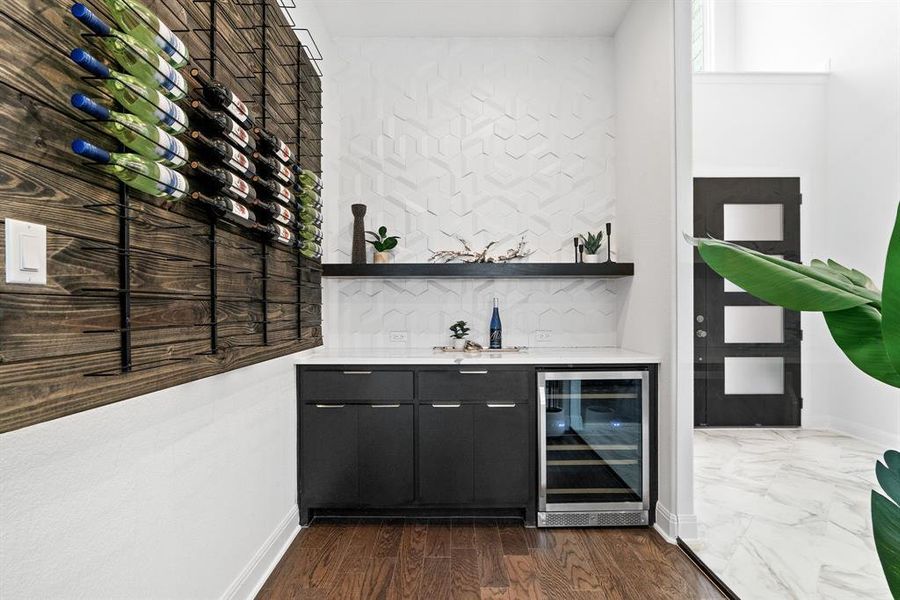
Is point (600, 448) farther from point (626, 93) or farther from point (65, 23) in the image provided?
point (65, 23)

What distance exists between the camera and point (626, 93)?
3.25m

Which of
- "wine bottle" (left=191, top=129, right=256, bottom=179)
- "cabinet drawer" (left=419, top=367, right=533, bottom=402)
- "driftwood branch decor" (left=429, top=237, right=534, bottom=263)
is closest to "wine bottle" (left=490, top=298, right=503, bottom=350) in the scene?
"driftwood branch decor" (left=429, top=237, right=534, bottom=263)

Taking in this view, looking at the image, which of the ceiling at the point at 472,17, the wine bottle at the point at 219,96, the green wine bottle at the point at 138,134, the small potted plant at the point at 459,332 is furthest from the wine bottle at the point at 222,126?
the small potted plant at the point at 459,332

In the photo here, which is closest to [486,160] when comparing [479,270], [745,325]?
[479,270]

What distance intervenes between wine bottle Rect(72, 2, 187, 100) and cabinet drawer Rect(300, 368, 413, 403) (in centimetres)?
172

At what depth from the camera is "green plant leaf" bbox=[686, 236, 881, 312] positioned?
2.31 feet

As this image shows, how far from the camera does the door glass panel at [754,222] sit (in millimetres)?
1948

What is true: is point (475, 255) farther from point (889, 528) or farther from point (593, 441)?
point (889, 528)

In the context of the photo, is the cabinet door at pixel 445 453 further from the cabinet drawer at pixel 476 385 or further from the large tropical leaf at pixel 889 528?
the large tropical leaf at pixel 889 528

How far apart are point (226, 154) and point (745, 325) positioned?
213 centimetres

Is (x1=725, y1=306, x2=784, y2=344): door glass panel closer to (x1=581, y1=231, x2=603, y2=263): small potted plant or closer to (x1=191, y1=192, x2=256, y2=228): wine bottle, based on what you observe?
(x1=581, y1=231, x2=603, y2=263): small potted plant

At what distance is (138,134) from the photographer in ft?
3.87

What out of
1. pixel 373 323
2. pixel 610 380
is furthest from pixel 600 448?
pixel 373 323

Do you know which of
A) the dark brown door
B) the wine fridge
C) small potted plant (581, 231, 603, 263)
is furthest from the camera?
small potted plant (581, 231, 603, 263)
